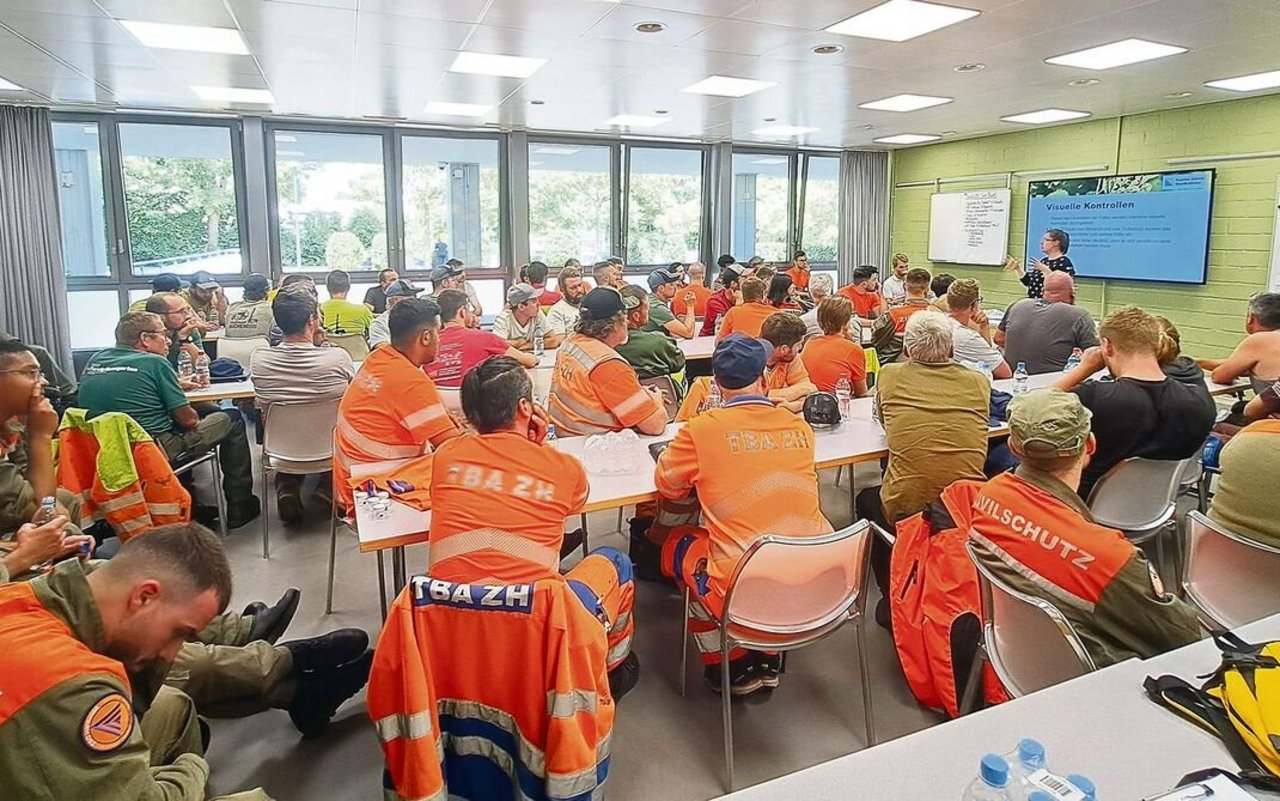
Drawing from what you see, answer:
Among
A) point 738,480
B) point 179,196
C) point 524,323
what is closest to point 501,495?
point 738,480

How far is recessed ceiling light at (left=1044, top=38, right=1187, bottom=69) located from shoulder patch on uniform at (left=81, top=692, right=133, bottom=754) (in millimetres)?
5883

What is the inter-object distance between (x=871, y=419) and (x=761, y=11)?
2299mm

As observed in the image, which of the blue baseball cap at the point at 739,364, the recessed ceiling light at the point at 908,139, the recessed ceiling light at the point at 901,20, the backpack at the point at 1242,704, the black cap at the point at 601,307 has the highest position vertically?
the recessed ceiling light at the point at 908,139

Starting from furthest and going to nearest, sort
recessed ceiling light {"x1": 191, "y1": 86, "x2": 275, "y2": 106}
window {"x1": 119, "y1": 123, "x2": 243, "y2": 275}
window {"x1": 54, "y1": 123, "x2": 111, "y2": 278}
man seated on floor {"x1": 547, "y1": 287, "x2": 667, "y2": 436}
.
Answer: window {"x1": 119, "y1": 123, "x2": 243, "y2": 275} < window {"x1": 54, "y1": 123, "x2": 111, "y2": 278} < recessed ceiling light {"x1": 191, "y1": 86, "x2": 275, "y2": 106} < man seated on floor {"x1": 547, "y1": 287, "x2": 667, "y2": 436}

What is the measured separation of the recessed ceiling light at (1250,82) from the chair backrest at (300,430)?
268 inches

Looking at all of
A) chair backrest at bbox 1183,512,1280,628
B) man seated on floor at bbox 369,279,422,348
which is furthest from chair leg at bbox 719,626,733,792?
man seated on floor at bbox 369,279,422,348

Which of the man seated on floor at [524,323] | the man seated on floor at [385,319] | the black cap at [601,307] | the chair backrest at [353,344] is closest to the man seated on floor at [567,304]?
the man seated on floor at [524,323]

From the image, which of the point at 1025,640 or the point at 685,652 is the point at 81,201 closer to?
the point at 685,652

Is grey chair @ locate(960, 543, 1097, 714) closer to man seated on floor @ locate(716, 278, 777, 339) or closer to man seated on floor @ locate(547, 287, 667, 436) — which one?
man seated on floor @ locate(547, 287, 667, 436)

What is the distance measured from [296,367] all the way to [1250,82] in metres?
7.18

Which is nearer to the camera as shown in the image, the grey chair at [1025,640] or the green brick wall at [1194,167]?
the grey chair at [1025,640]

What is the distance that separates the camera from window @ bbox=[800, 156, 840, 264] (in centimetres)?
1111

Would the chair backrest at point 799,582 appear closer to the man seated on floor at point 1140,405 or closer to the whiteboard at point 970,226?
the man seated on floor at point 1140,405

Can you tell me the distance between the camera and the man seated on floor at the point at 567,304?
241 inches
